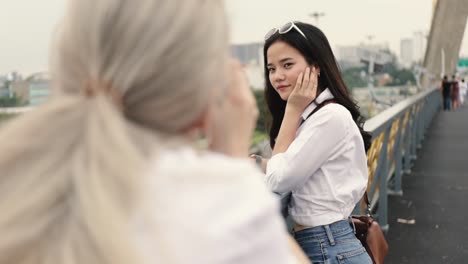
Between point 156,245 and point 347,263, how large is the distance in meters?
1.14

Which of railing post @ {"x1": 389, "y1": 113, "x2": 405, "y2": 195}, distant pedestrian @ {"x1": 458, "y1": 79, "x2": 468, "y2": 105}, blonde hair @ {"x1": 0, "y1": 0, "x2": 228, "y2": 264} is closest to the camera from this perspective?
blonde hair @ {"x1": 0, "y1": 0, "x2": 228, "y2": 264}

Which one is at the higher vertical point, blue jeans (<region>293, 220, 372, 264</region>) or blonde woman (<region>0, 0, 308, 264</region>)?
blonde woman (<region>0, 0, 308, 264</region>)

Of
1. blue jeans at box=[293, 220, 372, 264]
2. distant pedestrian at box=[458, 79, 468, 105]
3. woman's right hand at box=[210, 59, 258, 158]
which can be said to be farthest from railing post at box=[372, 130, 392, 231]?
distant pedestrian at box=[458, 79, 468, 105]

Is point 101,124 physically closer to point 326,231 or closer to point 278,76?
point 326,231

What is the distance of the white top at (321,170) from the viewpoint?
1.72 metres

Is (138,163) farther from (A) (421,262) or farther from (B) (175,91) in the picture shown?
(A) (421,262)

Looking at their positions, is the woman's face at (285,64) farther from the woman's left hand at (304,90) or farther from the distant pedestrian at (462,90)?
the distant pedestrian at (462,90)

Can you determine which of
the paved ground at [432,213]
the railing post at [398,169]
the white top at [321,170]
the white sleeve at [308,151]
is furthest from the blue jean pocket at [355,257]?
the railing post at [398,169]

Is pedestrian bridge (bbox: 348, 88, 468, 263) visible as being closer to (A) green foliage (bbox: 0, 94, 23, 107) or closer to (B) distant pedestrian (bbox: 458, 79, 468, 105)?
(A) green foliage (bbox: 0, 94, 23, 107)

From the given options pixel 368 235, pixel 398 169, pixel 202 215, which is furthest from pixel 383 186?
pixel 202 215

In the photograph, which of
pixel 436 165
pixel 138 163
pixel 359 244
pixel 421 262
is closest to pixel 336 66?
pixel 359 244

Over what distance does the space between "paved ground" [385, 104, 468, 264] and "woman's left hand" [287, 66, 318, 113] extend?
2882 mm

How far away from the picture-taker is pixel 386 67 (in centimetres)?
641

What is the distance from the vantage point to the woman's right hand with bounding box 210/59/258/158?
0.87 m
